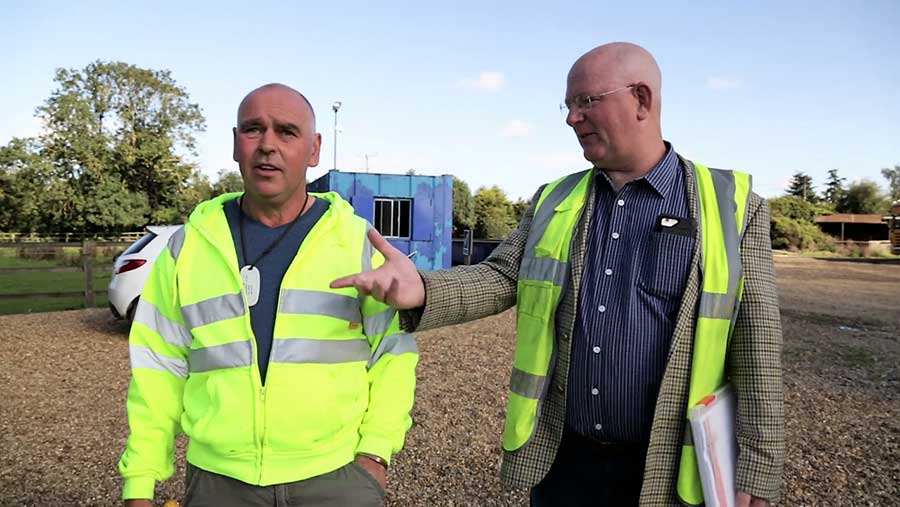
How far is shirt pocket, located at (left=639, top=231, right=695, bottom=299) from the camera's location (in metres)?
1.91

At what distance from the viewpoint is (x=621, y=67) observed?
198 centimetres

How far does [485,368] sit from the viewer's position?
301 inches

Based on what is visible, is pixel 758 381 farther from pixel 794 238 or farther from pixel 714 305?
pixel 794 238

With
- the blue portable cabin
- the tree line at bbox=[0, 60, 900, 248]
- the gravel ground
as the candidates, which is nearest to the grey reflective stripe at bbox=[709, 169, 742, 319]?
the gravel ground

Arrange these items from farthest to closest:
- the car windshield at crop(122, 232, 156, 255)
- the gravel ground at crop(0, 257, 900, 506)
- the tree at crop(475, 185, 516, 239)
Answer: the tree at crop(475, 185, 516, 239) < the car windshield at crop(122, 232, 156, 255) < the gravel ground at crop(0, 257, 900, 506)

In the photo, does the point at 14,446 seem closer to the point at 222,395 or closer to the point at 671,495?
the point at 222,395

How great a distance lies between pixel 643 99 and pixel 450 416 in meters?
4.20

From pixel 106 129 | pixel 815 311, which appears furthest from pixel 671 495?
pixel 106 129

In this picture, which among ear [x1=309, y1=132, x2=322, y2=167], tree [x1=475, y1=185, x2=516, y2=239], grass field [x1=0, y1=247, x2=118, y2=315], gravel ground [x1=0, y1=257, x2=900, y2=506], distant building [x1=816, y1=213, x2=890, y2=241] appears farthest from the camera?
distant building [x1=816, y1=213, x2=890, y2=241]

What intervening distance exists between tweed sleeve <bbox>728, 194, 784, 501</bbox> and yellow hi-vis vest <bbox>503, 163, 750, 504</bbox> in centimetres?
4

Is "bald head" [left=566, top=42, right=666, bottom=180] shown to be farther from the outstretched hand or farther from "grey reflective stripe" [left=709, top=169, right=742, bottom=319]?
the outstretched hand

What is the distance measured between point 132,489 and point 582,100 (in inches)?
71.6

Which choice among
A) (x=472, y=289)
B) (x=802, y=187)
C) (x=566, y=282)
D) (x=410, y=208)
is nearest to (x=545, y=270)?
(x=566, y=282)

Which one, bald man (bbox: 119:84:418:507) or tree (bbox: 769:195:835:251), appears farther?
tree (bbox: 769:195:835:251)
